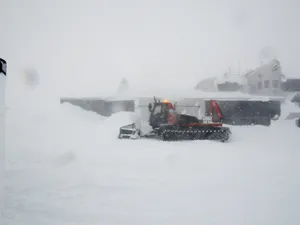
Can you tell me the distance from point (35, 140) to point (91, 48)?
1119mm

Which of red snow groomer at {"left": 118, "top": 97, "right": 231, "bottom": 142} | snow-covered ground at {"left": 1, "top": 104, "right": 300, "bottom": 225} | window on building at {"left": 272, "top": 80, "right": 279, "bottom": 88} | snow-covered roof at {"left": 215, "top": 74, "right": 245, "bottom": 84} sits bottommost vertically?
snow-covered ground at {"left": 1, "top": 104, "right": 300, "bottom": 225}

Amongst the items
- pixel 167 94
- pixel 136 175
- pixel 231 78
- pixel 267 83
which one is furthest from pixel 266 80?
pixel 136 175

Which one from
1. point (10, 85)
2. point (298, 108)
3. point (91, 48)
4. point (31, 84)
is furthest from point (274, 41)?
point (10, 85)

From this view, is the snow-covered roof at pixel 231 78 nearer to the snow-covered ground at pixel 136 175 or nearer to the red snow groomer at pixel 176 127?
the red snow groomer at pixel 176 127

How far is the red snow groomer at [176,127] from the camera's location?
99.2 inches

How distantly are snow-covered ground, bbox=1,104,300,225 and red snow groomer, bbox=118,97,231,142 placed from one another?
0.11 metres

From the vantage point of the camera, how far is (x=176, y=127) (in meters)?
2.88

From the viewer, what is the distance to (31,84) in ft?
Answer: 7.97

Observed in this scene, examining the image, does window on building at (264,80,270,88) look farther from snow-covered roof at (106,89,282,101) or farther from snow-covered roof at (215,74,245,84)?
snow-covered roof at (215,74,245,84)

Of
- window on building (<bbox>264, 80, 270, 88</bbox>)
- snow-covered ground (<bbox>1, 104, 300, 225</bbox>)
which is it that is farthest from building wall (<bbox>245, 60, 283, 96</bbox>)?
snow-covered ground (<bbox>1, 104, 300, 225</bbox>)

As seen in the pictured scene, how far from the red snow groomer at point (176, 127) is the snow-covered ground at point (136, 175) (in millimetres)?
106

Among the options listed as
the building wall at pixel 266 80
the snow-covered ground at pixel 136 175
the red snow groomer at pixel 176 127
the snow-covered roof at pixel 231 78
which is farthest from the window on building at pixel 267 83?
the red snow groomer at pixel 176 127

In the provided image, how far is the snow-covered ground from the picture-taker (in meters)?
2.01

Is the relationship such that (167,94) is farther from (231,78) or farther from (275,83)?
(275,83)
